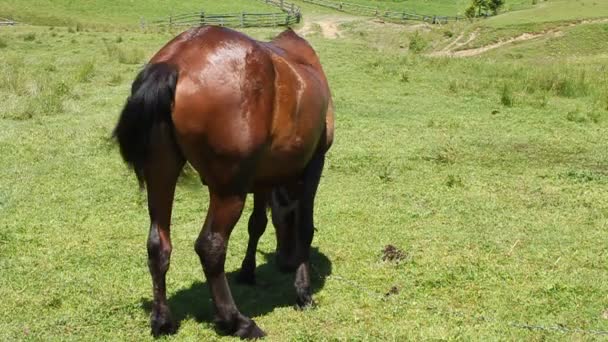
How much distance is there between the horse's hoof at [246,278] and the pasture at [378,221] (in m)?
0.09

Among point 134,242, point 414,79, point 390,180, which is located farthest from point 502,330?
point 414,79

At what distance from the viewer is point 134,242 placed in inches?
274

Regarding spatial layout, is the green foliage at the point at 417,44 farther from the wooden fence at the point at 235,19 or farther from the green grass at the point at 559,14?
the wooden fence at the point at 235,19

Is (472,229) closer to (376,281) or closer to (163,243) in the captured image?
(376,281)

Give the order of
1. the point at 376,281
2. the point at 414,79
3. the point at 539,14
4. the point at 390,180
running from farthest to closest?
the point at 539,14 < the point at 414,79 < the point at 390,180 < the point at 376,281

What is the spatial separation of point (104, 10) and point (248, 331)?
126 ft

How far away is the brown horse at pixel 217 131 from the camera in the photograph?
439 cm

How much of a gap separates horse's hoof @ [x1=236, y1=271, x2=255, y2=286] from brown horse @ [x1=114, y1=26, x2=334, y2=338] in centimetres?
97

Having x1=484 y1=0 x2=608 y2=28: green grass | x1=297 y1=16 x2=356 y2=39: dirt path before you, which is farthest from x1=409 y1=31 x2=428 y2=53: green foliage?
x1=297 y1=16 x2=356 y2=39: dirt path

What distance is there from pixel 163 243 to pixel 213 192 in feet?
1.70

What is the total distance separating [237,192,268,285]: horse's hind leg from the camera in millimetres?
5734

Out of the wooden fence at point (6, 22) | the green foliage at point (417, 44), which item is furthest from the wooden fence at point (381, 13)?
the wooden fence at point (6, 22)

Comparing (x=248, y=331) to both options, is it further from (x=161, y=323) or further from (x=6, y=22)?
(x=6, y=22)

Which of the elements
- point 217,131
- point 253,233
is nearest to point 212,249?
point 217,131
